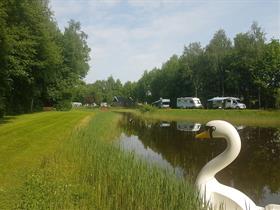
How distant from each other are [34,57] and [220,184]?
33.9 m

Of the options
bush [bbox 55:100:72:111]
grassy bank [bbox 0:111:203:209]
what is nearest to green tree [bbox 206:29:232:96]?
bush [bbox 55:100:72:111]

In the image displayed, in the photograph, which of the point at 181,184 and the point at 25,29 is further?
the point at 25,29

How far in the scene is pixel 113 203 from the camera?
8.25 metres

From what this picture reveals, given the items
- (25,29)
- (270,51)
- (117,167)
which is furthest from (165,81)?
(117,167)

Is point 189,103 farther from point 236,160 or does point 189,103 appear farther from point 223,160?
point 223,160

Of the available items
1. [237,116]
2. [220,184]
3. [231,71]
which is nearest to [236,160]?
[220,184]

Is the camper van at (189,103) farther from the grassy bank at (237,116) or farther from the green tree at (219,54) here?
the grassy bank at (237,116)

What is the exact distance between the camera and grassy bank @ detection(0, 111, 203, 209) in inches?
303

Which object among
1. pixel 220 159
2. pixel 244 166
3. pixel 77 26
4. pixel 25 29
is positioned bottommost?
pixel 244 166

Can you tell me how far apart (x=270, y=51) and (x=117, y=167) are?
62740 millimetres

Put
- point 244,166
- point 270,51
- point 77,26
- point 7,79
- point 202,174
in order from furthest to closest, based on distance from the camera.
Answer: point 77,26, point 270,51, point 7,79, point 244,166, point 202,174

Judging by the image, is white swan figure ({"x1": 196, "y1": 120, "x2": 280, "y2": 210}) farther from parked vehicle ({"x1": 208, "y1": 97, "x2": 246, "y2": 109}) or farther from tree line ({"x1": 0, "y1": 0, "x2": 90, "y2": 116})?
parked vehicle ({"x1": 208, "y1": 97, "x2": 246, "y2": 109})

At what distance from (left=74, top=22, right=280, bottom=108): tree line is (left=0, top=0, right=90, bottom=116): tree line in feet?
42.7

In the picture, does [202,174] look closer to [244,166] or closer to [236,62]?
[244,166]
